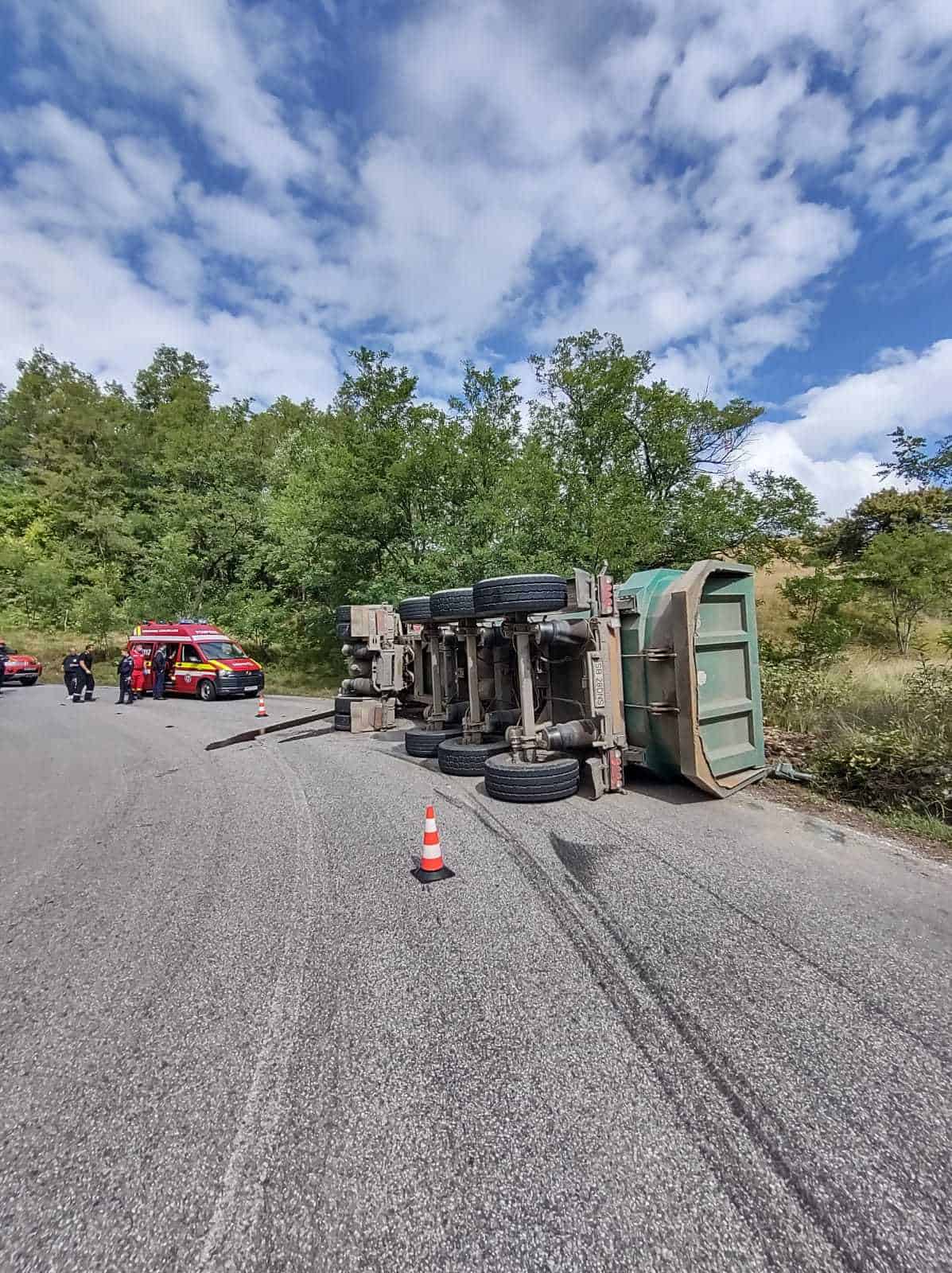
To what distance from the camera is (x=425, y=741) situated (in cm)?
781

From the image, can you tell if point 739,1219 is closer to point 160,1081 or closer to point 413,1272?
point 413,1272

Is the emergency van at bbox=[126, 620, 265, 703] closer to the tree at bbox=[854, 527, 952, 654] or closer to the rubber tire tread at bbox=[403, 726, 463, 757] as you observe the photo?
the rubber tire tread at bbox=[403, 726, 463, 757]

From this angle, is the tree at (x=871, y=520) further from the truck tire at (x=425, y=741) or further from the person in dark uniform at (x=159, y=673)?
the person in dark uniform at (x=159, y=673)

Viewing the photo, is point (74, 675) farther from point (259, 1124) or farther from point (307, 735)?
point (259, 1124)

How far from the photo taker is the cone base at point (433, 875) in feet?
12.4

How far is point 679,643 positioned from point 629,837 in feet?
6.04

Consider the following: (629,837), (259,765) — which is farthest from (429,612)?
(629,837)

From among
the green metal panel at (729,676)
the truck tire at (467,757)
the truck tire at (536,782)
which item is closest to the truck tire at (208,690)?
the truck tire at (467,757)

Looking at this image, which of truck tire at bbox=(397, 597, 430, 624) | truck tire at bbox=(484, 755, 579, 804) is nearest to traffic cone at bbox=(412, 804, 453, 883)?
truck tire at bbox=(484, 755, 579, 804)

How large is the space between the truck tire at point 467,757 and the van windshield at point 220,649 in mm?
12677

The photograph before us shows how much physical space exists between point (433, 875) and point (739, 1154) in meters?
2.36

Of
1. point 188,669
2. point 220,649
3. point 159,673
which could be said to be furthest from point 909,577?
point 159,673

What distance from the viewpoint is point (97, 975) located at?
280 centimetres

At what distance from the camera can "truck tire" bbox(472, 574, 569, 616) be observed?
554 cm
